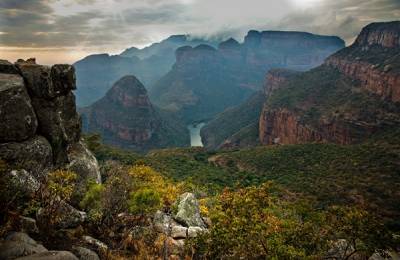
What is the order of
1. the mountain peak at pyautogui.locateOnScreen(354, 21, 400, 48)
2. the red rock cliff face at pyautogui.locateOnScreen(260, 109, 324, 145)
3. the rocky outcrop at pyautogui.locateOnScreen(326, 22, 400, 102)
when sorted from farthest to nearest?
the mountain peak at pyautogui.locateOnScreen(354, 21, 400, 48) < the red rock cliff face at pyautogui.locateOnScreen(260, 109, 324, 145) < the rocky outcrop at pyautogui.locateOnScreen(326, 22, 400, 102)

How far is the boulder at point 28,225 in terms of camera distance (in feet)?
54.8

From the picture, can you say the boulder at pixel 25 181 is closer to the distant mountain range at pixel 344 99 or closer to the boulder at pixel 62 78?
the boulder at pixel 62 78

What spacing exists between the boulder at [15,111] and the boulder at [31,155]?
54 cm

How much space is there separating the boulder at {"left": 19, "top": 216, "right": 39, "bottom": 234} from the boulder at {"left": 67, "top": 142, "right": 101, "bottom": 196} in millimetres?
9847

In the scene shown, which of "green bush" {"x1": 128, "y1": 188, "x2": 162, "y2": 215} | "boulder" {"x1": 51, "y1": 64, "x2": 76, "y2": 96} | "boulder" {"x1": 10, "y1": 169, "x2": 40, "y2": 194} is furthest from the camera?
"boulder" {"x1": 51, "y1": 64, "x2": 76, "y2": 96}

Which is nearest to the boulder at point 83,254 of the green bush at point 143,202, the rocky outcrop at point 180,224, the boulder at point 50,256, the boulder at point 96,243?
the boulder at point 96,243

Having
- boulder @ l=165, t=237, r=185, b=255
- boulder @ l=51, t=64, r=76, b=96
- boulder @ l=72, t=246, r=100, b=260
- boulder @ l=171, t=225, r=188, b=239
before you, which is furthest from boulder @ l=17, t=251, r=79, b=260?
boulder @ l=51, t=64, r=76, b=96

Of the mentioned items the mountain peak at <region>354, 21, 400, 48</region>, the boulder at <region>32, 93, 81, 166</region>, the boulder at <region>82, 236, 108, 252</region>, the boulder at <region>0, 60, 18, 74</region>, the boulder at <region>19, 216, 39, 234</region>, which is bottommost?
the boulder at <region>82, 236, 108, 252</region>

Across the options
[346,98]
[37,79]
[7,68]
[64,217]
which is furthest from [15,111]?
[346,98]

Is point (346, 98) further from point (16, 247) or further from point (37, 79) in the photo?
point (16, 247)

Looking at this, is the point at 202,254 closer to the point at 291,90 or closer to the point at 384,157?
the point at 384,157

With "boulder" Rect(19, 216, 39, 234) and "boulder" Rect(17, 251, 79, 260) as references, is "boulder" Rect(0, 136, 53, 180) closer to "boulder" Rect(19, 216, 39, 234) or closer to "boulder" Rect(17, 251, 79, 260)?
"boulder" Rect(19, 216, 39, 234)

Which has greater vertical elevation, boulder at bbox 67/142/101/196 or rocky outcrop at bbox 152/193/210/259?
boulder at bbox 67/142/101/196

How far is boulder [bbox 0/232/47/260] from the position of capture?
13242 millimetres
